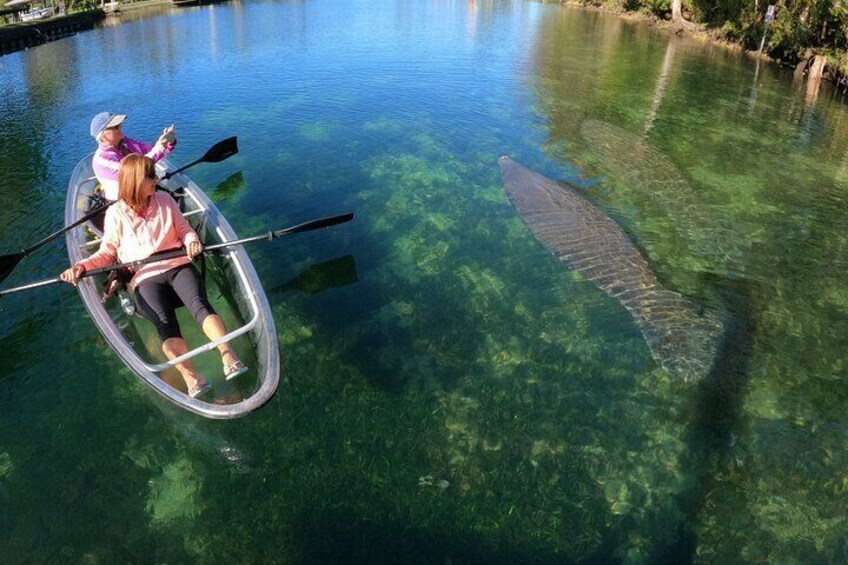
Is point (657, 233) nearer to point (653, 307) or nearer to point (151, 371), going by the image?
point (653, 307)

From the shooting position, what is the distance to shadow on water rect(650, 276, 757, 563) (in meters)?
5.57

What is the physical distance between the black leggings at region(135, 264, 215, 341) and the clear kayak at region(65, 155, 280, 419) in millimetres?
347

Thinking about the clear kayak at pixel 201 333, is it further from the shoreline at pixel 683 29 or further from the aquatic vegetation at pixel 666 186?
the shoreline at pixel 683 29

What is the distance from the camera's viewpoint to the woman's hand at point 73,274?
637cm

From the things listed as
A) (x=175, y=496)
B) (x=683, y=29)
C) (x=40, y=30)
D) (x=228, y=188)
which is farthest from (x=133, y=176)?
(x=683, y=29)

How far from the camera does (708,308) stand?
880cm

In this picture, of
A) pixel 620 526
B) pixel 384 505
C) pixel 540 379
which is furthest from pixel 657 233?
pixel 384 505

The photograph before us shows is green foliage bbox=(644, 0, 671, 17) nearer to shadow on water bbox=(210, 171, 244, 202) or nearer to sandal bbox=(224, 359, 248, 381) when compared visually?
shadow on water bbox=(210, 171, 244, 202)

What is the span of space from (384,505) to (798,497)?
4650 mm

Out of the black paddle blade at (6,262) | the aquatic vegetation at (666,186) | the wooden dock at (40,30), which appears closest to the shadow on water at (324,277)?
the black paddle blade at (6,262)

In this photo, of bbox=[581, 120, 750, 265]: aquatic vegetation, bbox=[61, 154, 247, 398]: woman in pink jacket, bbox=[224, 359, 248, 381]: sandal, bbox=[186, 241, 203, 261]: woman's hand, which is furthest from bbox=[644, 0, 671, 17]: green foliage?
bbox=[224, 359, 248, 381]: sandal

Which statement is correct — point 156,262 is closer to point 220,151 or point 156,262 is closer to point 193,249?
point 193,249

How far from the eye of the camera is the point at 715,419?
269 inches

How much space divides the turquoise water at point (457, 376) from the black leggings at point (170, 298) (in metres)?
1.25
